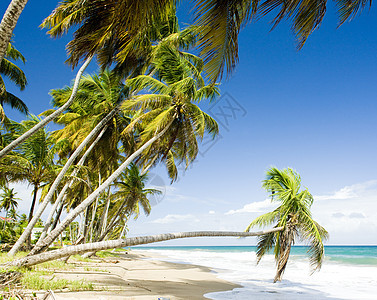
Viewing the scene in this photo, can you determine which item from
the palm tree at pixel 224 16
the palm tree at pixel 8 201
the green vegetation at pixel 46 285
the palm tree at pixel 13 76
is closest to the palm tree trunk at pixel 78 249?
the green vegetation at pixel 46 285

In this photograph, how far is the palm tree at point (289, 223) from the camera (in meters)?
8.40

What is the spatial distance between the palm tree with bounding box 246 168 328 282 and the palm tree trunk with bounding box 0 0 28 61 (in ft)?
26.3

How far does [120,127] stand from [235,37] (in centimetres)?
923

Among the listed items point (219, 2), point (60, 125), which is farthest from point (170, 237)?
point (60, 125)

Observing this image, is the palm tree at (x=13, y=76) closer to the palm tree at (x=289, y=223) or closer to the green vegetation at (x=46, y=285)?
the green vegetation at (x=46, y=285)

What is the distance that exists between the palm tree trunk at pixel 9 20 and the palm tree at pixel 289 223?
8022 millimetres

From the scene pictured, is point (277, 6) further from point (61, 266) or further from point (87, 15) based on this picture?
point (61, 266)

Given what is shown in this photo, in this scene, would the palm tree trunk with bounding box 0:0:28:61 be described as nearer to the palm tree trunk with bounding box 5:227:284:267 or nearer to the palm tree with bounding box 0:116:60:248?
the palm tree trunk with bounding box 5:227:284:267

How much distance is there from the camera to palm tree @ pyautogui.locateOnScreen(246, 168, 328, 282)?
27.6 ft

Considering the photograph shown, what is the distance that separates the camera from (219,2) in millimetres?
3908

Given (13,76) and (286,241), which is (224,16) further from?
(13,76)

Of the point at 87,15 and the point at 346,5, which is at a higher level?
the point at 87,15

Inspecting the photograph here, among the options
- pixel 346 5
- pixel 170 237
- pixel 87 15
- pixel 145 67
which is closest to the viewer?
pixel 346 5

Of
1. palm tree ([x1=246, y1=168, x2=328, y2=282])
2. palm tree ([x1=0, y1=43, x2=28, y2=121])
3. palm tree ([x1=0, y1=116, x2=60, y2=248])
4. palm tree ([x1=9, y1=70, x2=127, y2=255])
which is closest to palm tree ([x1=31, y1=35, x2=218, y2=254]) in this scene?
palm tree ([x1=9, y1=70, x2=127, y2=255])
